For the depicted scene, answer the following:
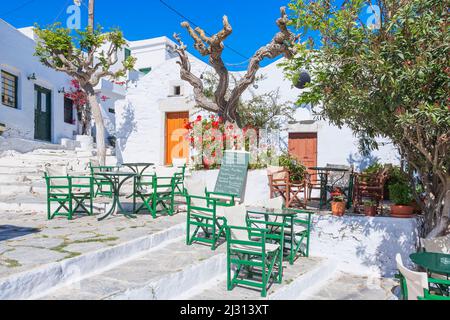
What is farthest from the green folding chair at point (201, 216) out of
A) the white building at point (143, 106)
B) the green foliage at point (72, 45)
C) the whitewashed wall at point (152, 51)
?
the whitewashed wall at point (152, 51)

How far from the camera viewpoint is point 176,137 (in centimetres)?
1226

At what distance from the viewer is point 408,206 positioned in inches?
234

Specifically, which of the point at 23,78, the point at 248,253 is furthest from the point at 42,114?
the point at 248,253

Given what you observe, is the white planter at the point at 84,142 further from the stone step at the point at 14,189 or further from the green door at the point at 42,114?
the stone step at the point at 14,189

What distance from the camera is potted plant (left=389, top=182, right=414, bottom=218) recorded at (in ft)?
19.4

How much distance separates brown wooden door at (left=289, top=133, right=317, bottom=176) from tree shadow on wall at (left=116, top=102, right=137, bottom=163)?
5.69 metres

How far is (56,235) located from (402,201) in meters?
5.66

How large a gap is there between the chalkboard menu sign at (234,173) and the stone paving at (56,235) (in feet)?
4.75

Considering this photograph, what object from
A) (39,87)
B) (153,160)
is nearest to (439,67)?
(153,160)

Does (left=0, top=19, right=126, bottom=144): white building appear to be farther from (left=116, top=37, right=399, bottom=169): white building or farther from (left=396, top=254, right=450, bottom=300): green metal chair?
(left=396, top=254, right=450, bottom=300): green metal chair

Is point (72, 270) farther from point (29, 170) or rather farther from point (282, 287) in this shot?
point (29, 170)

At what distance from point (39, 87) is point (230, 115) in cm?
874

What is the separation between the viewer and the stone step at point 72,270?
127 inches
